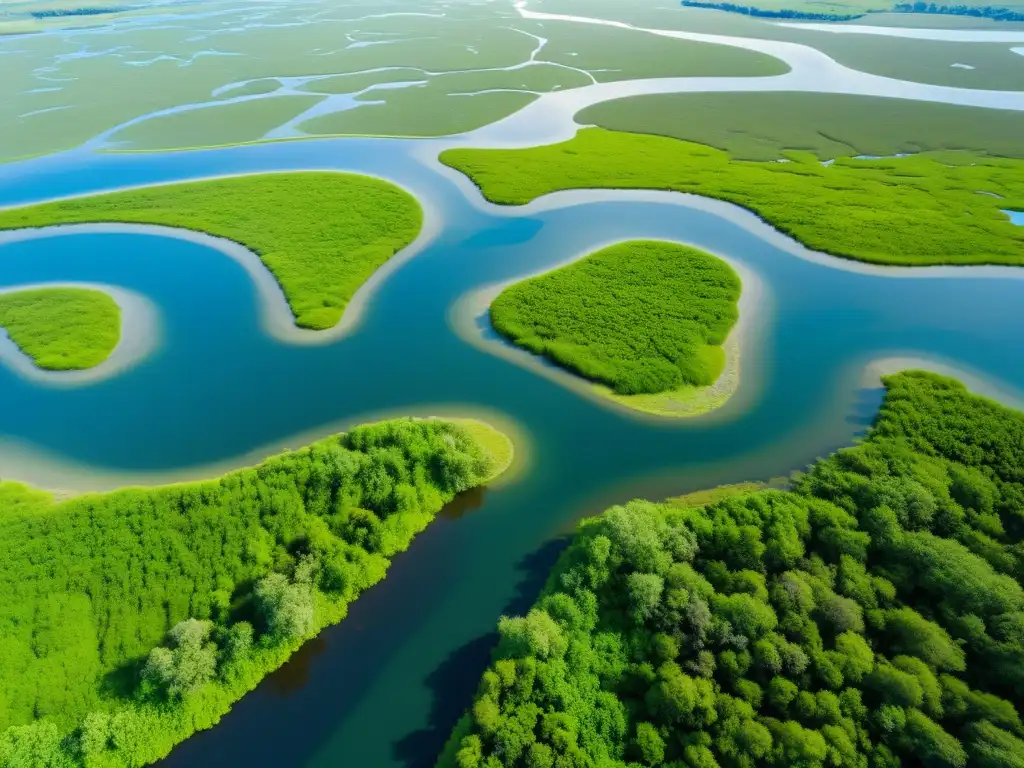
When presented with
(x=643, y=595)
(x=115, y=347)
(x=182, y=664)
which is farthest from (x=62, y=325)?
(x=643, y=595)

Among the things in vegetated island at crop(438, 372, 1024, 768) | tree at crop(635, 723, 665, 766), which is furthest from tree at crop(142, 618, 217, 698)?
tree at crop(635, 723, 665, 766)

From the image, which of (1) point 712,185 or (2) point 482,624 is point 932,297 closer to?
(1) point 712,185

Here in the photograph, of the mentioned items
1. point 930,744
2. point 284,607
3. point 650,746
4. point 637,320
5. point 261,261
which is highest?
point 637,320

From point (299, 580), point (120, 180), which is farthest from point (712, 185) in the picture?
point (120, 180)

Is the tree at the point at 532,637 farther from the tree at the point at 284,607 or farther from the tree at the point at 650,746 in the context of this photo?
the tree at the point at 284,607

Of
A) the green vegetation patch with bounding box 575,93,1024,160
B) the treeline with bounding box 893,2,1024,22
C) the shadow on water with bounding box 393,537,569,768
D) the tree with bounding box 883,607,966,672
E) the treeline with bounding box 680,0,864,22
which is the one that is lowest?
the shadow on water with bounding box 393,537,569,768

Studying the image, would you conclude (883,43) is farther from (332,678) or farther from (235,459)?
(332,678)

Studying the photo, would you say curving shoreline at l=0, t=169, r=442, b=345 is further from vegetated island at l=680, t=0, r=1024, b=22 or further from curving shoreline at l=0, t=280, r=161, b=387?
vegetated island at l=680, t=0, r=1024, b=22
